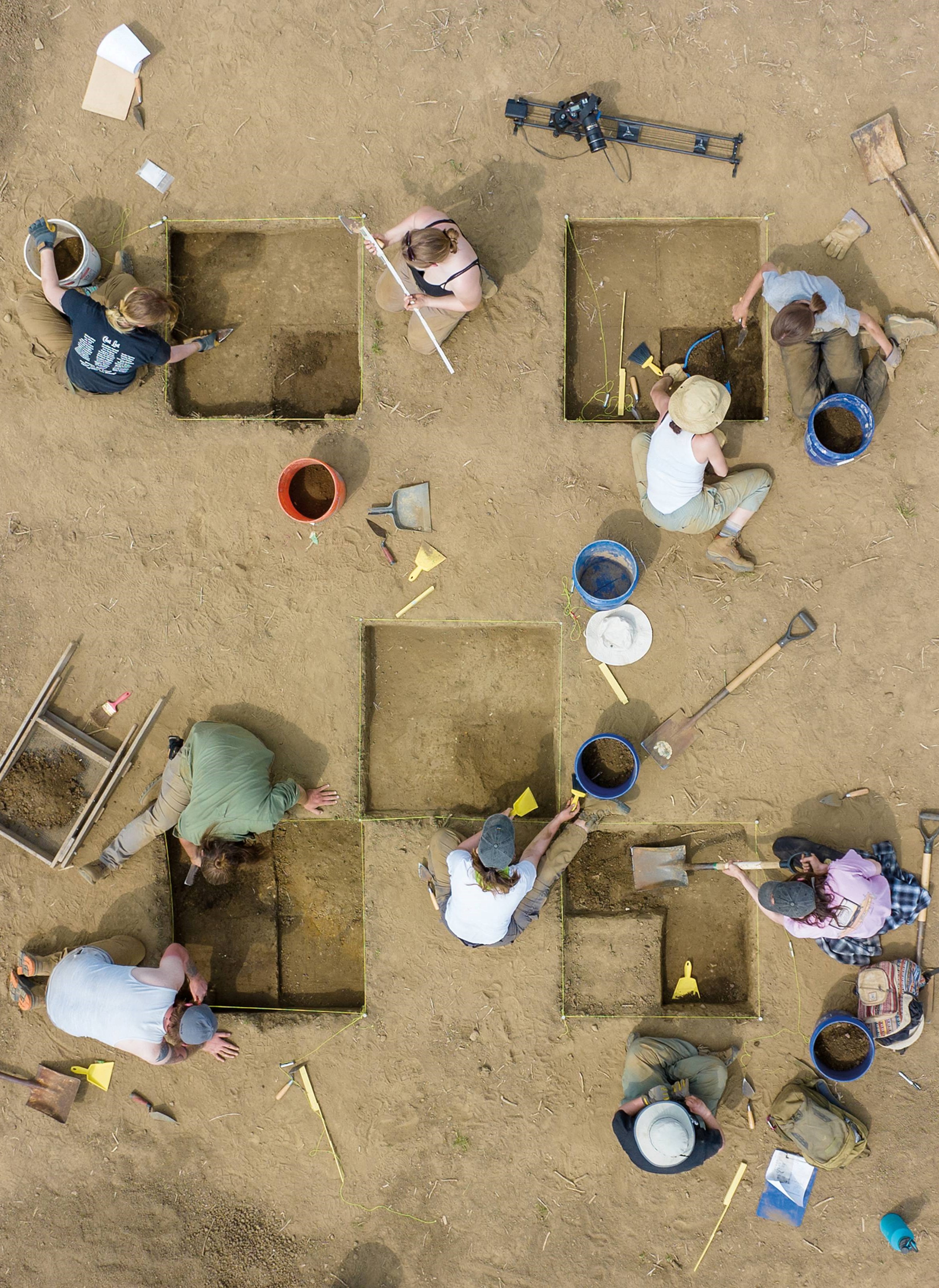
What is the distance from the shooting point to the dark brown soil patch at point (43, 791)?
17.6ft

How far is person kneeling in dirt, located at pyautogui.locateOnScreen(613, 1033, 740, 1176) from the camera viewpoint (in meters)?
4.66

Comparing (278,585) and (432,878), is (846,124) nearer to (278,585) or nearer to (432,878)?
(278,585)

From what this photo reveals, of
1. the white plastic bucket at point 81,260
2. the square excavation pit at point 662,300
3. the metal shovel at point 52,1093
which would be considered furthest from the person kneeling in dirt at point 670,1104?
the white plastic bucket at point 81,260

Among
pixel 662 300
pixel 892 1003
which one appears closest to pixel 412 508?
pixel 662 300

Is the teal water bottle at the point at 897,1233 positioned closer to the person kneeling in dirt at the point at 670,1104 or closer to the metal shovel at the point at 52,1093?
the person kneeling in dirt at the point at 670,1104

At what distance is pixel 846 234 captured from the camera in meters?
5.03

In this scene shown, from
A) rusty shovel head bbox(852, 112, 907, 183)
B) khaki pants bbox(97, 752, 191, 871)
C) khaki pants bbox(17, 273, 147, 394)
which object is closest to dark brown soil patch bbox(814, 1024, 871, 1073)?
khaki pants bbox(97, 752, 191, 871)

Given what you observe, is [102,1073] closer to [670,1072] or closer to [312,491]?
[670,1072]

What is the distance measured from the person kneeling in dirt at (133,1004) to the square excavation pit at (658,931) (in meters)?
2.57

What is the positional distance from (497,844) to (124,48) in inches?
237

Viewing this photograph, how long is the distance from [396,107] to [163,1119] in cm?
739

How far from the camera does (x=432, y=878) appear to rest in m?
5.06

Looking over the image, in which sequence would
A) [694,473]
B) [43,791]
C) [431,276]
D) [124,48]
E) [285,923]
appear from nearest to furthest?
1. [694,473]
2. [431,276]
3. [124,48]
4. [43,791]
5. [285,923]

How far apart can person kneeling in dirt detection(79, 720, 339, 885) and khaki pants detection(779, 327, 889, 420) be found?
4293mm
